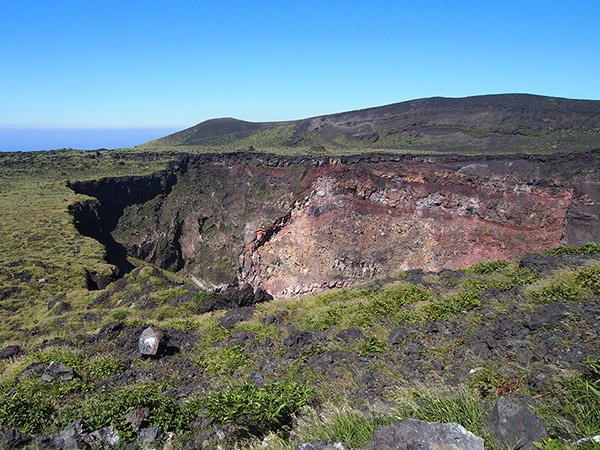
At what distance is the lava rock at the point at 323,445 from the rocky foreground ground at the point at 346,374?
0.07 ft

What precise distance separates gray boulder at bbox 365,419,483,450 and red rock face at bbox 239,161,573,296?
106 feet

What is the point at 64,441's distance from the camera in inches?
195

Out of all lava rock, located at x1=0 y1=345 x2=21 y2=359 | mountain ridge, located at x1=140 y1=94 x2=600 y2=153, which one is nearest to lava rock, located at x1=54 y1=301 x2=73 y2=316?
lava rock, located at x1=0 y1=345 x2=21 y2=359

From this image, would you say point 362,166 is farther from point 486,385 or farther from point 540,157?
point 486,385

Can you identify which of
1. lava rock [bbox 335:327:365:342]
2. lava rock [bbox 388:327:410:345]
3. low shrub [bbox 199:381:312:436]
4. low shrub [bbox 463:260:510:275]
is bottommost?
low shrub [bbox 463:260:510:275]

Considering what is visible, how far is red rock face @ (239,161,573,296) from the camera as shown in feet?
105

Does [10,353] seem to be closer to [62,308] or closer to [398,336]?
[62,308]

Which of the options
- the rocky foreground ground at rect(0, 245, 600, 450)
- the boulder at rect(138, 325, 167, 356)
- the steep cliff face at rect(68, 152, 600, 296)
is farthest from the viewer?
the steep cliff face at rect(68, 152, 600, 296)

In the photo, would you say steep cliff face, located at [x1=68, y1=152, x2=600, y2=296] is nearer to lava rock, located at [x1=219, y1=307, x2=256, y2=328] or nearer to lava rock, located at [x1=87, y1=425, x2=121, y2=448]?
lava rock, located at [x1=219, y1=307, x2=256, y2=328]

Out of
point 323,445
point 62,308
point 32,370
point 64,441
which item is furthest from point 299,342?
point 62,308

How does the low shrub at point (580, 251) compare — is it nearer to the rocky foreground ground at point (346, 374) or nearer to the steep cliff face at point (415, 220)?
the rocky foreground ground at point (346, 374)

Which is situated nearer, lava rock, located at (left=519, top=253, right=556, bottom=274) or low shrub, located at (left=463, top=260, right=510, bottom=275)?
lava rock, located at (left=519, top=253, right=556, bottom=274)

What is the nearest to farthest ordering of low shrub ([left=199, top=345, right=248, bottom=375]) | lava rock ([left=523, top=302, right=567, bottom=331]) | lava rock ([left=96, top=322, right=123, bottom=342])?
lava rock ([left=523, top=302, right=567, bottom=331])
low shrub ([left=199, top=345, right=248, bottom=375])
lava rock ([left=96, top=322, right=123, bottom=342])

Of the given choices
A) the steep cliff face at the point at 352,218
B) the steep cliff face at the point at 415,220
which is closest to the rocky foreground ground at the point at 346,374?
the steep cliff face at the point at 415,220
